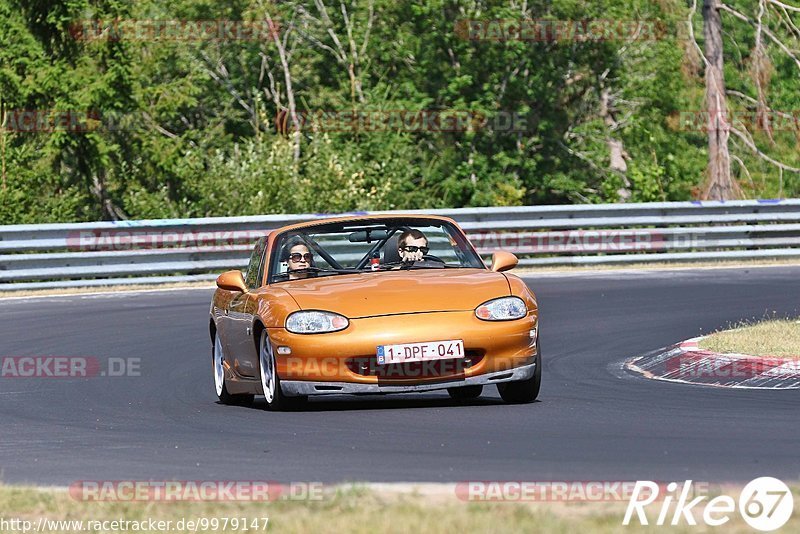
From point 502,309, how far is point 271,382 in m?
1.62

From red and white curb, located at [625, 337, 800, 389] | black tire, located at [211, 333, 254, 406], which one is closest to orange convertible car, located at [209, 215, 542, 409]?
black tire, located at [211, 333, 254, 406]

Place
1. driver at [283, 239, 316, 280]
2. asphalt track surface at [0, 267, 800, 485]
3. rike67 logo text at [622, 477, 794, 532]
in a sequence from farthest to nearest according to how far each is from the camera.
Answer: driver at [283, 239, 316, 280] → asphalt track surface at [0, 267, 800, 485] → rike67 logo text at [622, 477, 794, 532]

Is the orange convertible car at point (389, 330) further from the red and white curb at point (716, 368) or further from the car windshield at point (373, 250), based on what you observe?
the red and white curb at point (716, 368)

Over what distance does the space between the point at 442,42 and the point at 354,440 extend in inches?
1183

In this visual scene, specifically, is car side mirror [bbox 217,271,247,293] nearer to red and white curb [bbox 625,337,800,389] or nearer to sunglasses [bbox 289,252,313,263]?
sunglasses [bbox 289,252,313,263]

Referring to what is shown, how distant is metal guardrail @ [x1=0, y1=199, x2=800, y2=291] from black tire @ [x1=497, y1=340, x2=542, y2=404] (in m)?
13.2

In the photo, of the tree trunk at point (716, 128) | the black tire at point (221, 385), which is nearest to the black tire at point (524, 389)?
the black tire at point (221, 385)

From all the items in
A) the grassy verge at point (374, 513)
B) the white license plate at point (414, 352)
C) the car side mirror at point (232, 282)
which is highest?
the grassy verge at point (374, 513)

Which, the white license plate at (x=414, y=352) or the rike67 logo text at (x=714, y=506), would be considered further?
the white license plate at (x=414, y=352)

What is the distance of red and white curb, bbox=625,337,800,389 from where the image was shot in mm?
11781

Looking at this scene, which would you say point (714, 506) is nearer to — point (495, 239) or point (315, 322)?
point (315, 322)

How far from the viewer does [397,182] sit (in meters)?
32.3

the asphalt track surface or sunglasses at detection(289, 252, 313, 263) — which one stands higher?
sunglasses at detection(289, 252, 313, 263)

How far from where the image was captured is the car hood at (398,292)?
10.4 meters
